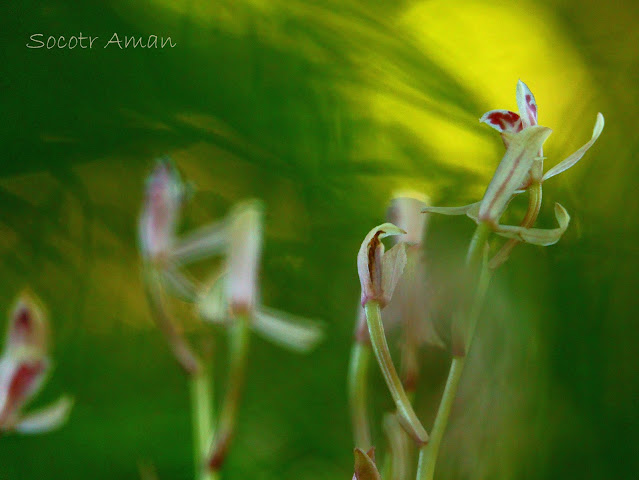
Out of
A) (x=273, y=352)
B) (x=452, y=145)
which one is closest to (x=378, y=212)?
(x=452, y=145)

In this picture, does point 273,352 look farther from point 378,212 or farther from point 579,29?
point 579,29


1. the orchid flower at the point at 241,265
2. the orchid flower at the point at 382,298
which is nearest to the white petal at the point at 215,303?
the orchid flower at the point at 241,265

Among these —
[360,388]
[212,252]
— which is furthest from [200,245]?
[360,388]

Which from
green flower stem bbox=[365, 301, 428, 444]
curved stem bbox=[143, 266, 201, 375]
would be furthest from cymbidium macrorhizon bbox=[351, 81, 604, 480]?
curved stem bbox=[143, 266, 201, 375]

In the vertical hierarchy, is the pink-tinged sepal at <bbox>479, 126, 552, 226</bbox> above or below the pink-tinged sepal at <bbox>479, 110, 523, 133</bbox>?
below

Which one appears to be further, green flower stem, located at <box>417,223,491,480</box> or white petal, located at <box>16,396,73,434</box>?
white petal, located at <box>16,396,73,434</box>

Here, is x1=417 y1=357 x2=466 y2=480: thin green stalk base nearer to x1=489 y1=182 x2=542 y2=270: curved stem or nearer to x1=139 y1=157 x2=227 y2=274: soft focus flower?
x1=489 y1=182 x2=542 y2=270: curved stem
